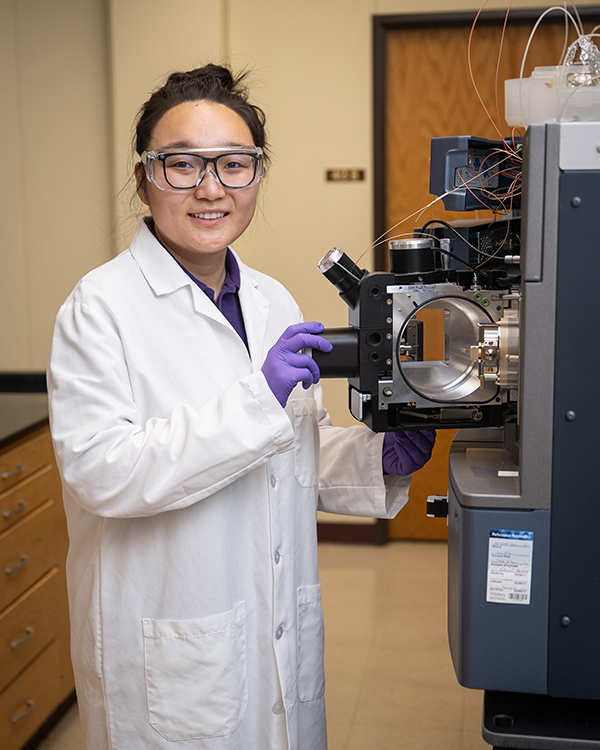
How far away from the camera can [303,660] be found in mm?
1322

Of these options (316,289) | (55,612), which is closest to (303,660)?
(55,612)

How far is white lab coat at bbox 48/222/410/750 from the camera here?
1.03 meters

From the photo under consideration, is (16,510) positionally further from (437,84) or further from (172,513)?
(437,84)

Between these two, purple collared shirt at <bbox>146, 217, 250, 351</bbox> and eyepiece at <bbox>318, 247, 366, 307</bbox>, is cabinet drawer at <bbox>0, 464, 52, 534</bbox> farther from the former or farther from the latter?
eyepiece at <bbox>318, 247, 366, 307</bbox>

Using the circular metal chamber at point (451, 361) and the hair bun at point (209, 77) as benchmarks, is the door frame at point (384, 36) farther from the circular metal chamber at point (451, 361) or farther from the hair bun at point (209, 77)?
the circular metal chamber at point (451, 361)

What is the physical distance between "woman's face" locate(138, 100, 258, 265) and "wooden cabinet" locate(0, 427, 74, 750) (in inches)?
40.4

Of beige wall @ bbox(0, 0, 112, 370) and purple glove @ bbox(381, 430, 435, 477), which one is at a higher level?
beige wall @ bbox(0, 0, 112, 370)

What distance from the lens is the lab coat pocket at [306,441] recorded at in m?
1.30

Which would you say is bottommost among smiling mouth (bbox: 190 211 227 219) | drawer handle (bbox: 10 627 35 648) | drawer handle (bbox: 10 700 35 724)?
drawer handle (bbox: 10 700 35 724)

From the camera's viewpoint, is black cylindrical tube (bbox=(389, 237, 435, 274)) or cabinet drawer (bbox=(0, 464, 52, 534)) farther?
cabinet drawer (bbox=(0, 464, 52, 534))

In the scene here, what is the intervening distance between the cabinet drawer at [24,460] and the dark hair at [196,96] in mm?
1011

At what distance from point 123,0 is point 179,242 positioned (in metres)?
2.29

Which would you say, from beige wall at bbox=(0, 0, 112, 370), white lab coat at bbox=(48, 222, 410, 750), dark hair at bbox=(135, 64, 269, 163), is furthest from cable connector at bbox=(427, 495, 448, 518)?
beige wall at bbox=(0, 0, 112, 370)

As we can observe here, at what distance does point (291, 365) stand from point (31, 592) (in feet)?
4.32
